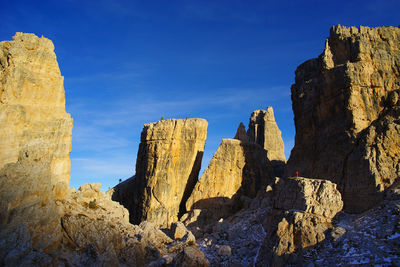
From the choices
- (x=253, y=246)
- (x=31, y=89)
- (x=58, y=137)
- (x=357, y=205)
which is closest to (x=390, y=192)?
(x=357, y=205)

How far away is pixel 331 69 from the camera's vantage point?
109ft

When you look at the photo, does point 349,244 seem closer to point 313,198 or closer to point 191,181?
point 313,198

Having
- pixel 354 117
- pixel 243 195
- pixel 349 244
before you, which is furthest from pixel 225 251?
pixel 354 117

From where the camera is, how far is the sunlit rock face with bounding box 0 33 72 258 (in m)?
19.9

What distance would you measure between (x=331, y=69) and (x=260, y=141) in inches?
1075

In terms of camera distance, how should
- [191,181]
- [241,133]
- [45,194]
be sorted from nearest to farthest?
[45,194], [191,181], [241,133]

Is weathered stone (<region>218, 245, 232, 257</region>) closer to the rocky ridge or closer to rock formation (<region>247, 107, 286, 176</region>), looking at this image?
the rocky ridge

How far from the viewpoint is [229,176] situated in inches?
1594

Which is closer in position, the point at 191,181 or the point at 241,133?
the point at 191,181

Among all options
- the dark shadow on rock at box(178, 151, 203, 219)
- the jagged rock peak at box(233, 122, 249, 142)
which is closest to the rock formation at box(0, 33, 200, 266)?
the dark shadow on rock at box(178, 151, 203, 219)

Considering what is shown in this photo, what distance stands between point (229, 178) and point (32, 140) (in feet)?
73.1

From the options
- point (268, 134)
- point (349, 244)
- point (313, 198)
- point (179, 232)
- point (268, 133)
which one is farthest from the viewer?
point (268, 133)

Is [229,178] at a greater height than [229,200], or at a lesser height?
greater

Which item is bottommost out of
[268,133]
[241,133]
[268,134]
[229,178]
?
[229,178]
